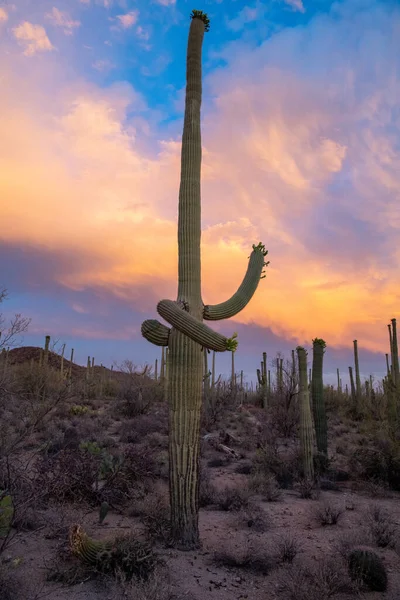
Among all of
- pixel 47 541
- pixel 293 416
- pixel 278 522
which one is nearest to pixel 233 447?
pixel 293 416

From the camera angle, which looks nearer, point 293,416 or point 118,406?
point 293,416

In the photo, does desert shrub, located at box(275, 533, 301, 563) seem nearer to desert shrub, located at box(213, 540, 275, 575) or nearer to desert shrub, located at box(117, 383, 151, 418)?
desert shrub, located at box(213, 540, 275, 575)

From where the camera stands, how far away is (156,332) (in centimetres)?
683

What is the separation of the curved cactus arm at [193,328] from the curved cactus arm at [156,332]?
1.30 ft

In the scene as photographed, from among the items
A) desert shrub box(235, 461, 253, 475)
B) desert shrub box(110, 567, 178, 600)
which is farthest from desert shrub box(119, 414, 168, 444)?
desert shrub box(110, 567, 178, 600)

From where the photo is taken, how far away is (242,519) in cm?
754

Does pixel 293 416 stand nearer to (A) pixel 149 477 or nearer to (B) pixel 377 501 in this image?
(B) pixel 377 501

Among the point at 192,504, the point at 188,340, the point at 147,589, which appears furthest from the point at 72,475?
the point at 147,589

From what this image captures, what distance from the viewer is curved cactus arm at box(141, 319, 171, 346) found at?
680 centimetres

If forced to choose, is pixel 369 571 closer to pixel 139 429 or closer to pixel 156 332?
pixel 156 332

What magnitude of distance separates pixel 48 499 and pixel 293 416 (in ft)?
38.6

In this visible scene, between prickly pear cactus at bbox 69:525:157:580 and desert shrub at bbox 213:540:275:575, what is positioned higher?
prickly pear cactus at bbox 69:525:157:580

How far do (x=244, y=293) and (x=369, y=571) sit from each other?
4209mm

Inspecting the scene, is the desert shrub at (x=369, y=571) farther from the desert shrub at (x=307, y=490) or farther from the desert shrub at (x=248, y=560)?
the desert shrub at (x=307, y=490)
